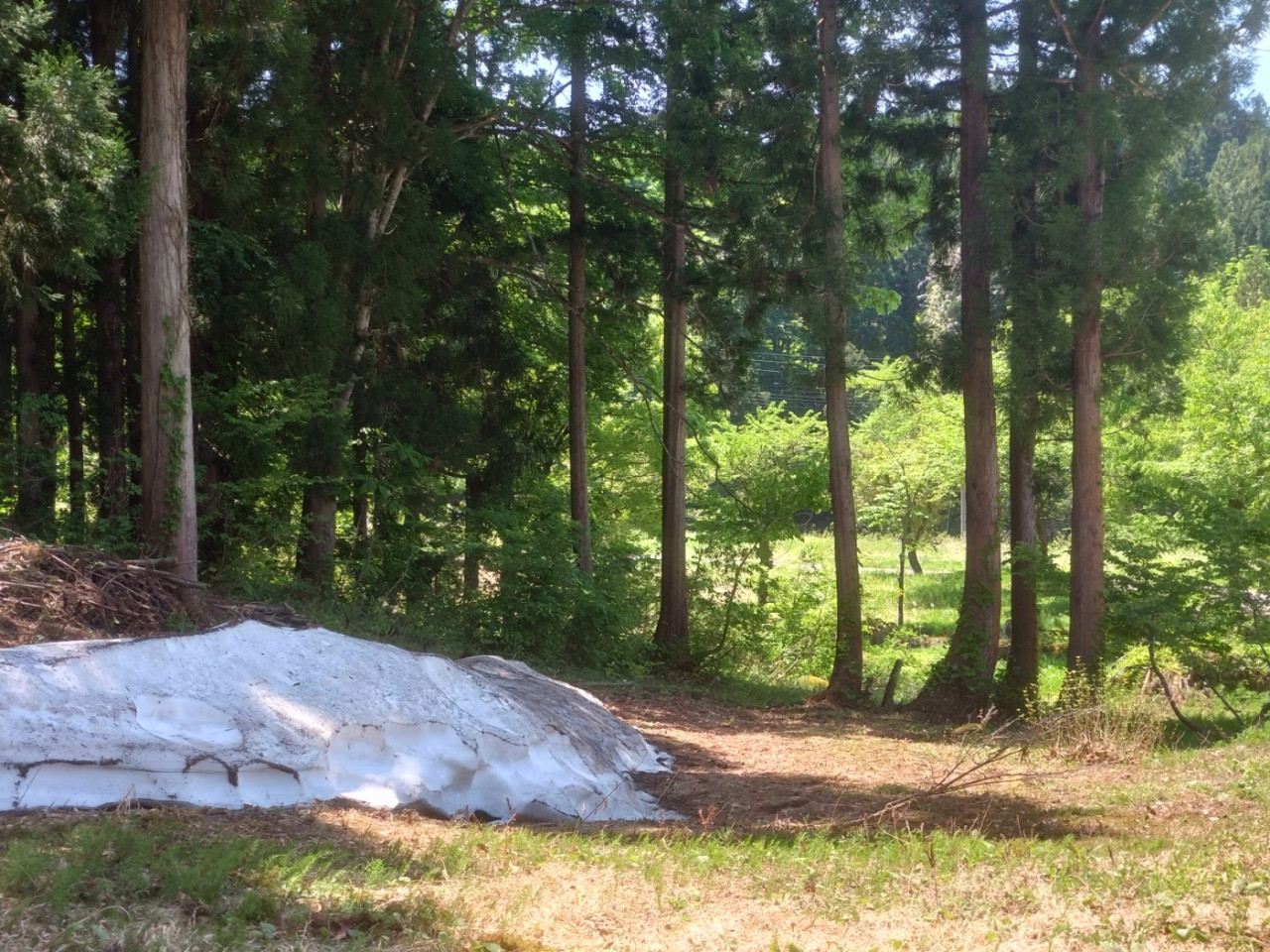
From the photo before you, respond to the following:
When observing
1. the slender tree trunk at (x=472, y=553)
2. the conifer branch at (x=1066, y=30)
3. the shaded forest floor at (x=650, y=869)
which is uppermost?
the conifer branch at (x=1066, y=30)

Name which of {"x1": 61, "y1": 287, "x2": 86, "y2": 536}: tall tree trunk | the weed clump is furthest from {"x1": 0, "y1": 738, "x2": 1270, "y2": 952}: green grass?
{"x1": 61, "y1": 287, "x2": 86, "y2": 536}: tall tree trunk

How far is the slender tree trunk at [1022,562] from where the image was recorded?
50.4ft

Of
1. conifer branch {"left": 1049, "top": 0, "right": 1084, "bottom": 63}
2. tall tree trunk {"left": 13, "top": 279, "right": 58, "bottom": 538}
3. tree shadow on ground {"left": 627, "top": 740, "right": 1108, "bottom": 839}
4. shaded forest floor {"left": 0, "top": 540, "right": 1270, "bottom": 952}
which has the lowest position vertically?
tree shadow on ground {"left": 627, "top": 740, "right": 1108, "bottom": 839}

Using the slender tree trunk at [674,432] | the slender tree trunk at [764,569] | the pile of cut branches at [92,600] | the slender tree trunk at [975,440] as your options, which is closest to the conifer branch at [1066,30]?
the slender tree trunk at [975,440]

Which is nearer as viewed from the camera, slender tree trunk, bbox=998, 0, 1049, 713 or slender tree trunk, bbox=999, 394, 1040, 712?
slender tree trunk, bbox=998, 0, 1049, 713

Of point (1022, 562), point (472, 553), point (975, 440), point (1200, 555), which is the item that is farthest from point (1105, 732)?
point (472, 553)

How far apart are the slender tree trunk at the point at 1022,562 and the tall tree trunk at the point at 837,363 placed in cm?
221

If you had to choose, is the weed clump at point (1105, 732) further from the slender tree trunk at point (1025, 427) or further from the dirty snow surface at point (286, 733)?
the dirty snow surface at point (286, 733)

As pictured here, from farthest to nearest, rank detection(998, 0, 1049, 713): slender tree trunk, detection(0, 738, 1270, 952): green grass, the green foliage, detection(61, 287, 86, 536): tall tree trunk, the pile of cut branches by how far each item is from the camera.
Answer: detection(998, 0, 1049, 713): slender tree trunk → detection(61, 287, 86, 536): tall tree trunk → the green foliage → the pile of cut branches → detection(0, 738, 1270, 952): green grass

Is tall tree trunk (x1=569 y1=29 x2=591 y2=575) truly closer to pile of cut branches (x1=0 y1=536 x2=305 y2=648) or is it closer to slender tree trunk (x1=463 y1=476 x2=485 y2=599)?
slender tree trunk (x1=463 y1=476 x2=485 y2=599)

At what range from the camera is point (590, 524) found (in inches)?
797

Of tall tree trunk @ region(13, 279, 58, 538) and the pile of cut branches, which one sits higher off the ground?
tall tree trunk @ region(13, 279, 58, 538)

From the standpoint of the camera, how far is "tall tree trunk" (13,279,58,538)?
38.2 feet

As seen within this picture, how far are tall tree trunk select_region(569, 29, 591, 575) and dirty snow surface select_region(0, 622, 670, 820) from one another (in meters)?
9.60
